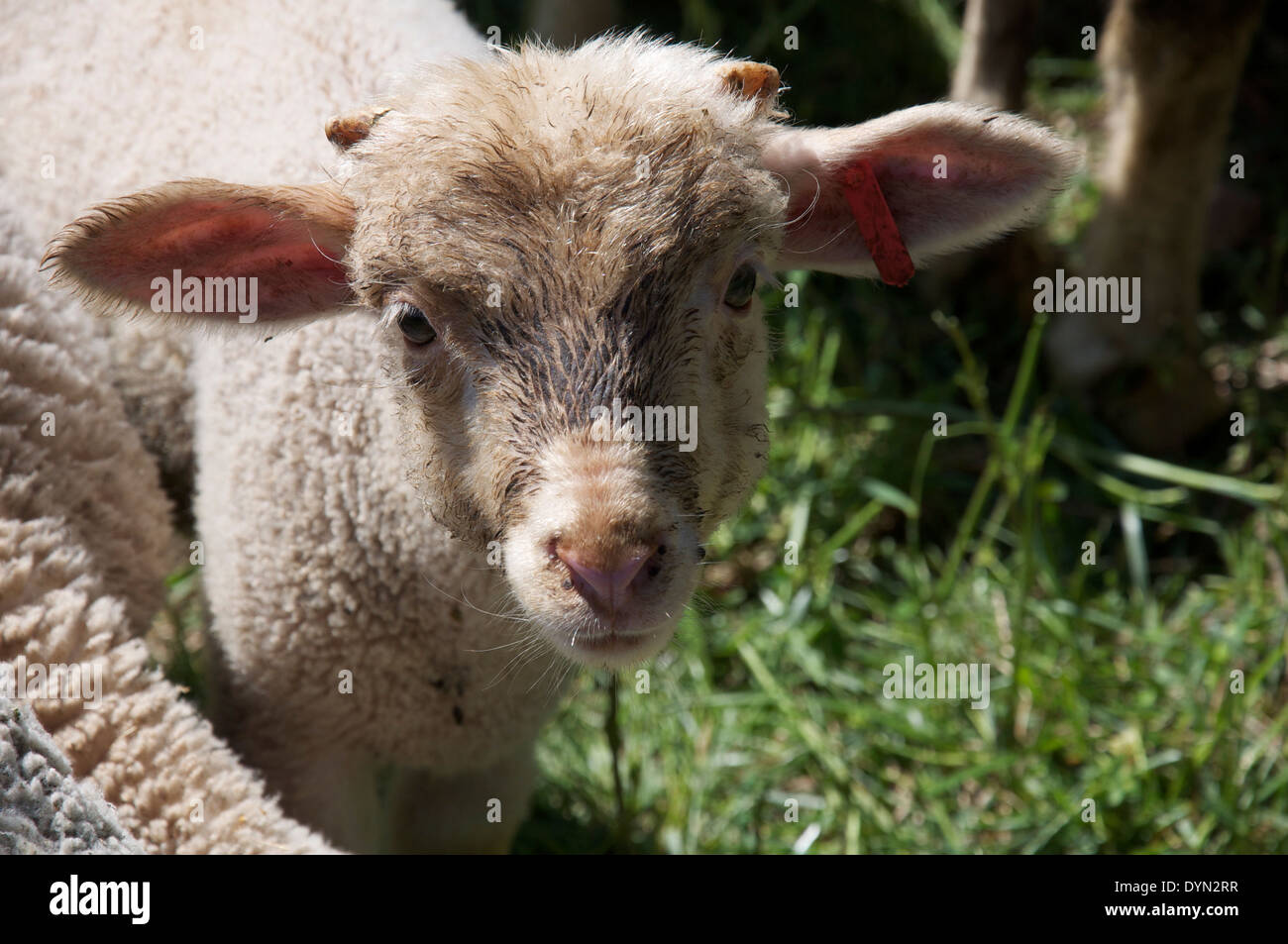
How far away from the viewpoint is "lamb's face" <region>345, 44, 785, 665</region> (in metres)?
2.28

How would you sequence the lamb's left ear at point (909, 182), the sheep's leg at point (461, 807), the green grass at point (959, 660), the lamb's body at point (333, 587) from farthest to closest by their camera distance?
the green grass at point (959, 660) < the sheep's leg at point (461, 807) < the lamb's body at point (333, 587) < the lamb's left ear at point (909, 182)

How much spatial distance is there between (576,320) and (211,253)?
866 mm

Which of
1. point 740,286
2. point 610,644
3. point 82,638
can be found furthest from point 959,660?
point 82,638

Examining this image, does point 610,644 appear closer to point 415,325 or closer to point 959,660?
point 415,325

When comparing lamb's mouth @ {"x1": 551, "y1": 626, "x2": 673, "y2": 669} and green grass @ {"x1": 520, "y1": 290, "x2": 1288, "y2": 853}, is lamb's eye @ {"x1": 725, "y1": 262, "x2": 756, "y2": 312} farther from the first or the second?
green grass @ {"x1": 520, "y1": 290, "x2": 1288, "y2": 853}

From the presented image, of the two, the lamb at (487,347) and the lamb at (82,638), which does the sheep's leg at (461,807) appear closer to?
the lamb at (487,347)

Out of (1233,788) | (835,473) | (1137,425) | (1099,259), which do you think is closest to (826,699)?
(835,473)

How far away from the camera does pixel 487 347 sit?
244cm

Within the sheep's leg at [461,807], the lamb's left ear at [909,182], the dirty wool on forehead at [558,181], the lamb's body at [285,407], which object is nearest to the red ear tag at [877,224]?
the lamb's left ear at [909,182]

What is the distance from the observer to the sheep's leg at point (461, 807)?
146 inches

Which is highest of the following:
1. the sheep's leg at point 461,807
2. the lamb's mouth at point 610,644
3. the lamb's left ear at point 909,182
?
the lamb's left ear at point 909,182

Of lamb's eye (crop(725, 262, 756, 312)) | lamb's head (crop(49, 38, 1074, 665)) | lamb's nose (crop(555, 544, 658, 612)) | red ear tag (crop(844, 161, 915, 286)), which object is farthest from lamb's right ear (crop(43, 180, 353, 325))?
red ear tag (crop(844, 161, 915, 286))

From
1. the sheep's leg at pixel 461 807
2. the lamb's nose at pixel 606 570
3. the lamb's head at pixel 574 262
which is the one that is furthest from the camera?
the sheep's leg at pixel 461 807
